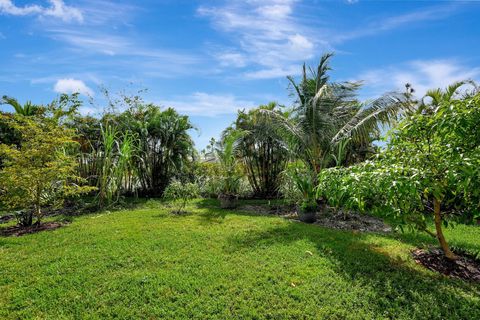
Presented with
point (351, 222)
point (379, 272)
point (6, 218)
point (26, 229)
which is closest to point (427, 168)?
point (379, 272)

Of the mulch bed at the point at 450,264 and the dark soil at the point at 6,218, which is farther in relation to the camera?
the dark soil at the point at 6,218

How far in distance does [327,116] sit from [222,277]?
5028 millimetres

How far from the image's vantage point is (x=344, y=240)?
16.5ft

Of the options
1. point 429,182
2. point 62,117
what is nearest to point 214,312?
point 429,182

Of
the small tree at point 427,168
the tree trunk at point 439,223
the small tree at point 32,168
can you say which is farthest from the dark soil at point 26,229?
the tree trunk at point 439,223

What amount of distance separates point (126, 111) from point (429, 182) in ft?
34.2

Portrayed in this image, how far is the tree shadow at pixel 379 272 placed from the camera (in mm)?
3075

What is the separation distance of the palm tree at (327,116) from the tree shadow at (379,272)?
101 inches

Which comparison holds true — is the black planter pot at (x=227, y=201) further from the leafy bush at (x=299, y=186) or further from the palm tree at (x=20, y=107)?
the palm tree at (x=20, y=107)

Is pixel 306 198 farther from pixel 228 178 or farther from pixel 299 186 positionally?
pixel 228 178

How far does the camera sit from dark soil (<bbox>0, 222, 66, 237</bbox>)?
549cm

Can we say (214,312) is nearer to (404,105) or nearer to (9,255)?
(9,255)

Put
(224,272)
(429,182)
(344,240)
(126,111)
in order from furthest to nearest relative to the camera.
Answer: (126,111) < (344,240) < (224,272) < (429,182)

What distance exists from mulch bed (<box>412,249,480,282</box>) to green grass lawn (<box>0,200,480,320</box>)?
0.59 ft
